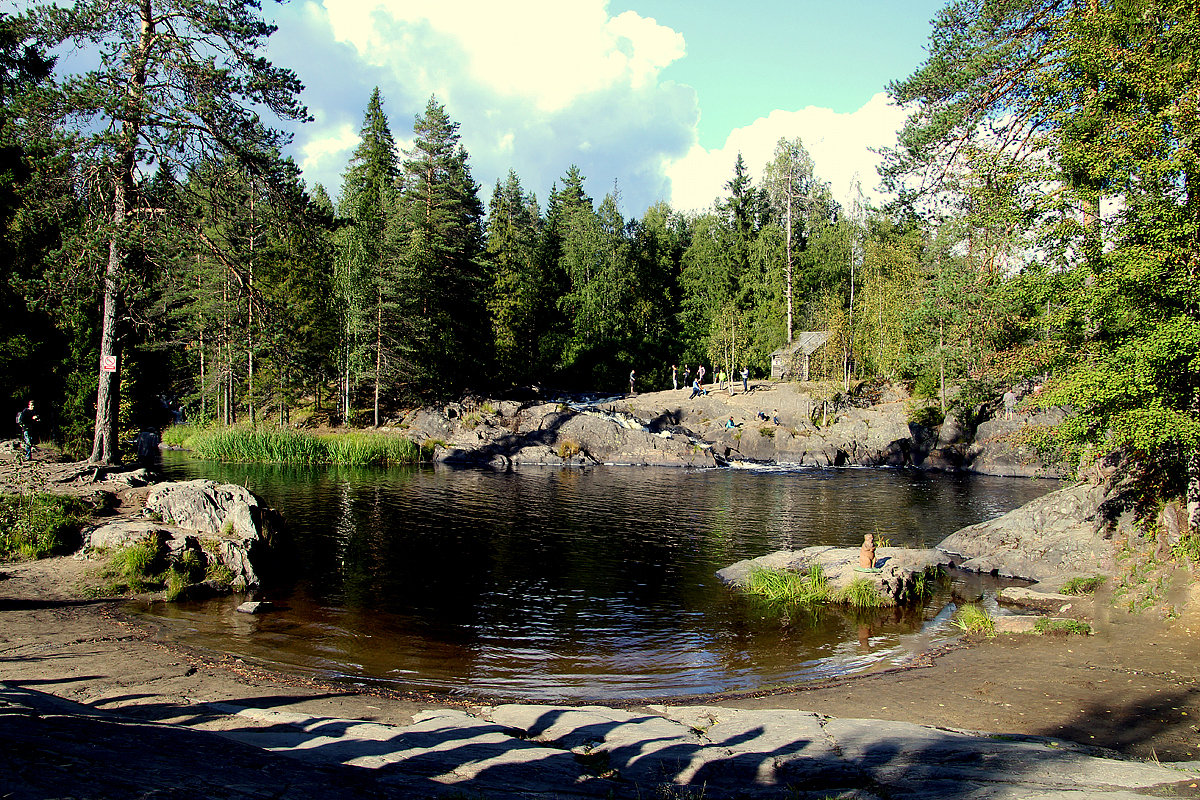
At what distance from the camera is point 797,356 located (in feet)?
218

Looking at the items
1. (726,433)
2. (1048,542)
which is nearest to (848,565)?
(1048,542)

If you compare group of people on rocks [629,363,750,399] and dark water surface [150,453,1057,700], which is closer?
dark water surface [150,453,1057,700]

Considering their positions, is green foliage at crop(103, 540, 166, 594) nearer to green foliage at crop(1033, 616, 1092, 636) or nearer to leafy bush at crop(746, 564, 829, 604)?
leafy bush at crop(746, 564, 829, 604)

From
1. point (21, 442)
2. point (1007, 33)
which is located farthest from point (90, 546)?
point (1007, 33)

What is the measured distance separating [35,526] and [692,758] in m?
16.2

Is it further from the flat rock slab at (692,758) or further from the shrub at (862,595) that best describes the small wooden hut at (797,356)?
the flat rock slab at (692,758)

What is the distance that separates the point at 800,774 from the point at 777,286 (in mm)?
70151

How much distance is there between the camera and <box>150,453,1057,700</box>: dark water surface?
13.6 metres

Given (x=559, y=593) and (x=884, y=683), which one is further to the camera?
(x=559, y=593)

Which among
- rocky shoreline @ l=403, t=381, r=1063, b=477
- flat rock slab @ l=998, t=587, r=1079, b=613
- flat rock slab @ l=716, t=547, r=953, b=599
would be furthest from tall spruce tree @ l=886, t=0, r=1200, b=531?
rocky shoreline @ l=403, t=381, r=1063, b=477

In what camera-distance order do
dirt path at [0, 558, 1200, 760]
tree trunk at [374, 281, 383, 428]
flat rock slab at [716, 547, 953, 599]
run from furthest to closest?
tree trunk at [374, 281, 383, 428]
flat rock slab at [716, 547, 953, 599]
dirt path at [0, 558, 1200, 760]

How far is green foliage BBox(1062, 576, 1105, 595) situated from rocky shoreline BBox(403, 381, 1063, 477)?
31135 mm

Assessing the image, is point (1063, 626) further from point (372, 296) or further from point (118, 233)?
point (372, 296)

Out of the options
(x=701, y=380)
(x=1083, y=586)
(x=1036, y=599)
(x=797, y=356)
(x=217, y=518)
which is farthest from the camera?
(x=701, y=380)
